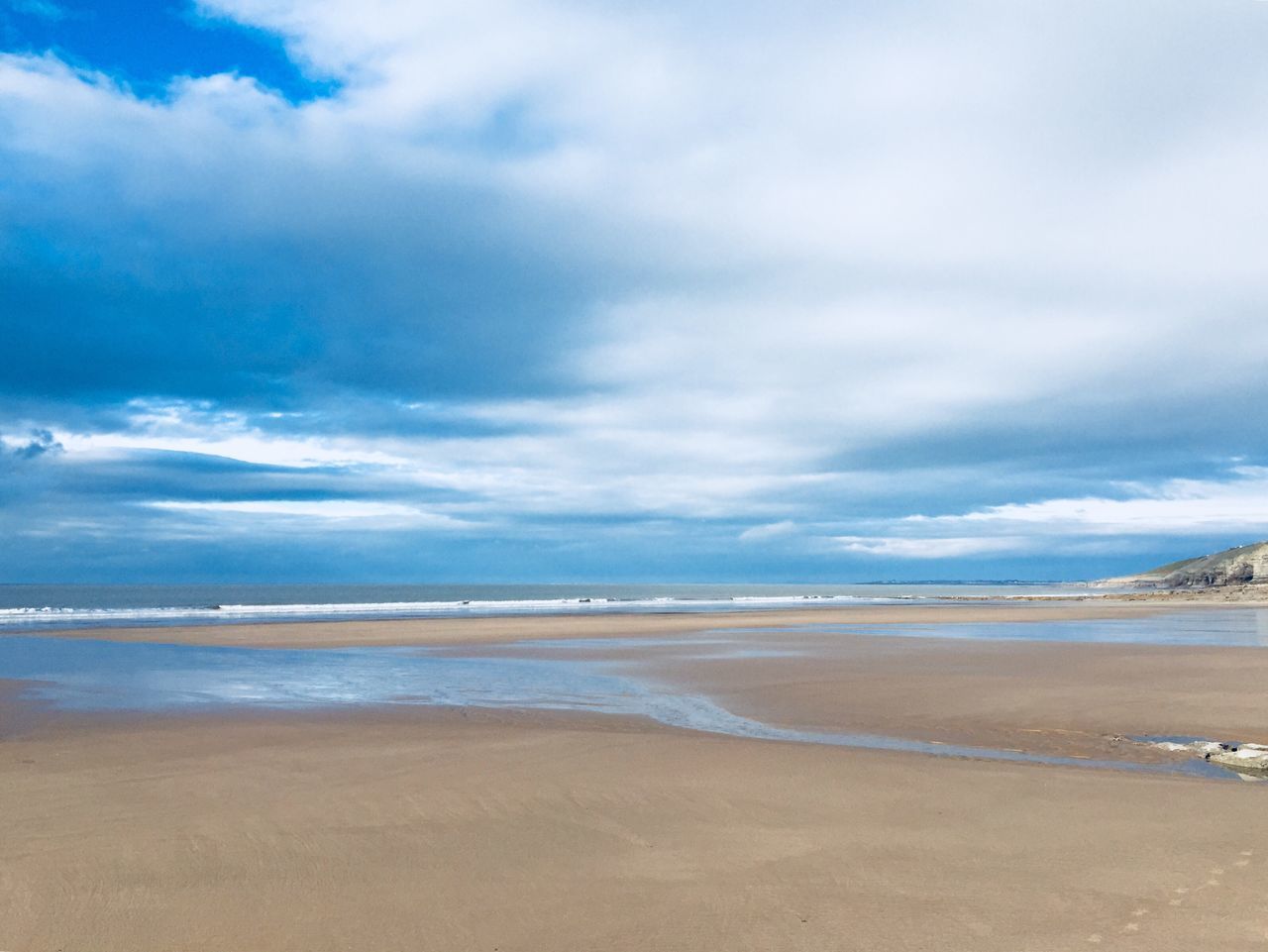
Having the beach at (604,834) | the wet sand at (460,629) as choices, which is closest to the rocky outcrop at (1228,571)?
the wet sand at (460,629)

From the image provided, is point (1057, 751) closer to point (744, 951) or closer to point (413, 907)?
point (744, 951)

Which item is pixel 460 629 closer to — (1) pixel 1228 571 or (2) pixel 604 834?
(2) pixel 604 834

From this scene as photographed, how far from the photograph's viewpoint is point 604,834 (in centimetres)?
752

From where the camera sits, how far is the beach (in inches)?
218

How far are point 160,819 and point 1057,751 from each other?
35.7ft

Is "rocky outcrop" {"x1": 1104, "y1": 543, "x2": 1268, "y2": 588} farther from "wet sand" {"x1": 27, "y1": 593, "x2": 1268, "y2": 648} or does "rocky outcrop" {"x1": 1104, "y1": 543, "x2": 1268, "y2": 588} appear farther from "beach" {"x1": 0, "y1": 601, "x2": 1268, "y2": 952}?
"beach" {"x1": 0, "y1": 601, "x2": 1268, "y2": 952}

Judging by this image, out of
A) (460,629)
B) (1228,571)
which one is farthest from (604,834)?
(1228,571)

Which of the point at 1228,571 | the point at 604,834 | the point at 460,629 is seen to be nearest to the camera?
the point at 604,834

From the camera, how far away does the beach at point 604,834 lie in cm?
554

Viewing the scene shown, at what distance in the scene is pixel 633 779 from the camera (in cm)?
947

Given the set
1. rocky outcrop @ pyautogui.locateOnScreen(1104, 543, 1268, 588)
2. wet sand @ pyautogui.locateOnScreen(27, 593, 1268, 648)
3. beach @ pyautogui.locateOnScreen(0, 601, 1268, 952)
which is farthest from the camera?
rocky outcrop @ pyautogui.locateOnScreen(1104, 543, 1268, 588)

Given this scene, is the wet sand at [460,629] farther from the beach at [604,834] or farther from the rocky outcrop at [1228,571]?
the rocky outcrop at [1228,571]

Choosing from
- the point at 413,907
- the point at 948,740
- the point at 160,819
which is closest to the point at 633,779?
the point at 413,907

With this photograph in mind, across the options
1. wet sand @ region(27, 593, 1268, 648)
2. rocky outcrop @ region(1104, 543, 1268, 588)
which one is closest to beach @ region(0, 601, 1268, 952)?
wet sand @ region(27, 593, 1268, 648)
